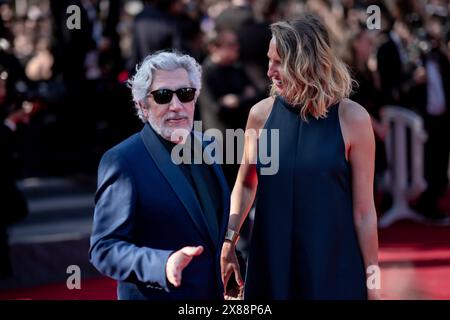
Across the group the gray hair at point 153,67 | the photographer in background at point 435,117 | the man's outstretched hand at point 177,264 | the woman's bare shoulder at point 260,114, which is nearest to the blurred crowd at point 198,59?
the photographer in background at point 435,117

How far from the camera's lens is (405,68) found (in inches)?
368

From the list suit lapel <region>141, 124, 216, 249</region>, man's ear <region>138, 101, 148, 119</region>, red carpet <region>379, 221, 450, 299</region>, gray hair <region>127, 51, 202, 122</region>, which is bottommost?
red carpet <region>379, 221, 450, 299</region>

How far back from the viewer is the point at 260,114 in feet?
11.5

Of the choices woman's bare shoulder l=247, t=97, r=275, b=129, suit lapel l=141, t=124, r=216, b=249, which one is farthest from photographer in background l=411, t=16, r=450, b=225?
suit lapel l=141, t=124, r=216, b=249

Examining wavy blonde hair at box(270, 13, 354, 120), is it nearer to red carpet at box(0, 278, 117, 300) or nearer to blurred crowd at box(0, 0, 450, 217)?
blurred crowd at box(0, 0, 450, 217)

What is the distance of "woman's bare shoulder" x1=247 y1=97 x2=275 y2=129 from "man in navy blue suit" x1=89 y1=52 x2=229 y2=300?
1.37 feet

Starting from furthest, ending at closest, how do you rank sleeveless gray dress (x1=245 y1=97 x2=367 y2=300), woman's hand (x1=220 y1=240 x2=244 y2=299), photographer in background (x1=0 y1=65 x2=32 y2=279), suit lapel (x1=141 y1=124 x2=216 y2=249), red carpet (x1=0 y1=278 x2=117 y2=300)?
photographer in background (x1=0 y1=65 x2=32 y2=279) < red carpet (x1=0 y1=278 x2=117 y2=300) < woman's hand (x1=220 y1=240 x2=244 y2=299) < sleeveless gray dress (x1=245 y1=97 x2=367 y2=300) < suit lapel (x1=141 y1=124 x2=216 y2=249)

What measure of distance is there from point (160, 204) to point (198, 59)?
5493 millimetres

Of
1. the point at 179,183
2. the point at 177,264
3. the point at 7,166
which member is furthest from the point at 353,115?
the point at 7,166

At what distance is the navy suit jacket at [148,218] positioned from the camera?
2.83 m

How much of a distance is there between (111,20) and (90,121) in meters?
1.34

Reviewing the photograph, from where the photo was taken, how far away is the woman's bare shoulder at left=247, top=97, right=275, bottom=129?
3.49 metres

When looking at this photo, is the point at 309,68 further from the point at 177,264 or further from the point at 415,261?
the point at 415,261
